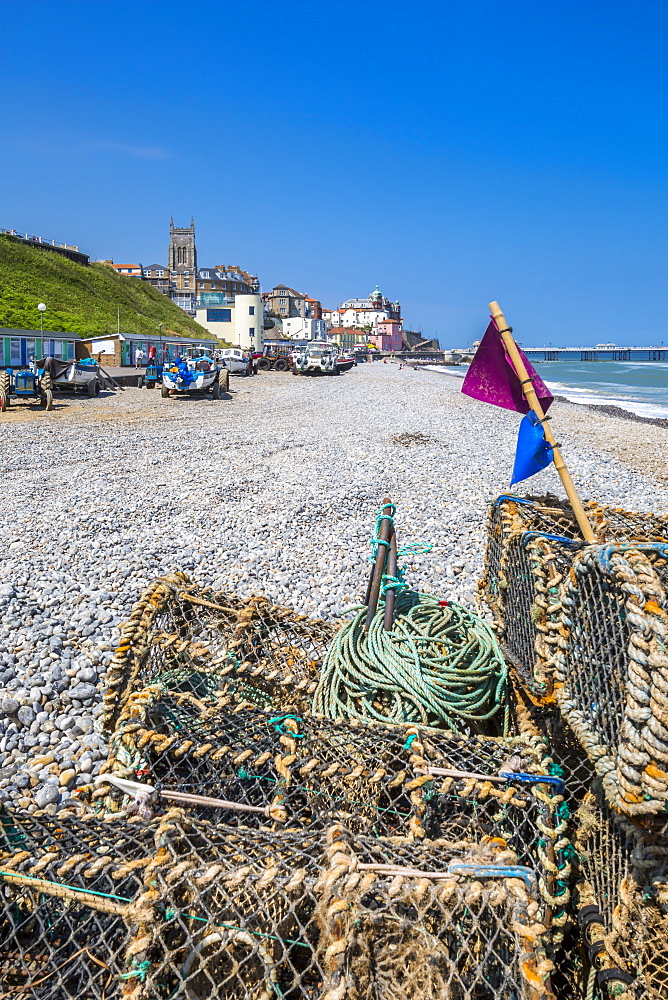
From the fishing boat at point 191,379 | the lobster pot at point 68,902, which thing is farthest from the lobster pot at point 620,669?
the fishing boat at point 191,379

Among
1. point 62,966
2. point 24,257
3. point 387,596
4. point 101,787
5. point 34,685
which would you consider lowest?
point 34,685

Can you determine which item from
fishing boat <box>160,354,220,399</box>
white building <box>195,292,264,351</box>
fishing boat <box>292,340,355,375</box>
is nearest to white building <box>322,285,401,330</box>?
white building <box>195,292,264,351</box>

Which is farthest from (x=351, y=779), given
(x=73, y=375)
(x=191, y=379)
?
(x=191, y=379)

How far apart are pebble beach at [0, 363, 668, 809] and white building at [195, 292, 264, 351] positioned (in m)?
64.6

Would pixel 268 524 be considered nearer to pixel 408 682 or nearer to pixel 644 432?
pixel 408 682

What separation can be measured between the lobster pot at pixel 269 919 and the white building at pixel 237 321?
80.4 meters

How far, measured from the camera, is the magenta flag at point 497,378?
10.6 feet

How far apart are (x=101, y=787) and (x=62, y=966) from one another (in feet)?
1.76

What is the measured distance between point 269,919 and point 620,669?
1239 mm

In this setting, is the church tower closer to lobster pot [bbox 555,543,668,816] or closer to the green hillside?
the green hillside

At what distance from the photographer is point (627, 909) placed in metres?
1.92

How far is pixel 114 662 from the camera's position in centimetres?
269

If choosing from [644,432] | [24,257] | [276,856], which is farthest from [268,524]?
[24,257]

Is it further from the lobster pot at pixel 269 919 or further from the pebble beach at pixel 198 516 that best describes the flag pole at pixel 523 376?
the pebble beach at pixel 198 516
